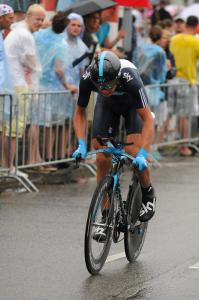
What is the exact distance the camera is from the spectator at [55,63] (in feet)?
47.6

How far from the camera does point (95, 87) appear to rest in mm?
8703

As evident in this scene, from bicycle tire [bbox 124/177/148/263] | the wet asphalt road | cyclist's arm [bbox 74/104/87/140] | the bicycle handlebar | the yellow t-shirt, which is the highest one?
cyclist's arm [bbox 74/104/87/140]

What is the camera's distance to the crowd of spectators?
1338 cm

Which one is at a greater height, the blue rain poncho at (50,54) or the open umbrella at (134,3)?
the open umbrella at (134,3)

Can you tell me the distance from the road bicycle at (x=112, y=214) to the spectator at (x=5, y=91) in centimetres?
412

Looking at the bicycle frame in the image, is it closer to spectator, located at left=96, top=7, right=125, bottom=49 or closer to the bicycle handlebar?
the bicycle handlebar

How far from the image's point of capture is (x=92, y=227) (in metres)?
8.29

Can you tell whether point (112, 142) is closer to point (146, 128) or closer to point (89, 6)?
point (146, 128)

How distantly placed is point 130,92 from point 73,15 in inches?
256

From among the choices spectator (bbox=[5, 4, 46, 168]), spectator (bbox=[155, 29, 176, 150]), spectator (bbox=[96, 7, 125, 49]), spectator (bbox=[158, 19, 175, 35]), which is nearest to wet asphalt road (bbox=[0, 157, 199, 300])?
spectator (bbox=[5, 4, 46, 168])

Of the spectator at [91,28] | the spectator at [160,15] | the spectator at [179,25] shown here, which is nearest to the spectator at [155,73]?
the spectator at [91,28]

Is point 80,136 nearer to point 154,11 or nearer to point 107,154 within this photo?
point 107,154

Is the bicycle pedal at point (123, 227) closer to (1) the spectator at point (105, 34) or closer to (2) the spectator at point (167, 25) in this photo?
(1) the spectator at point (105, 34)

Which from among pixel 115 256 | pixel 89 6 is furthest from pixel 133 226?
pixel 89 6
